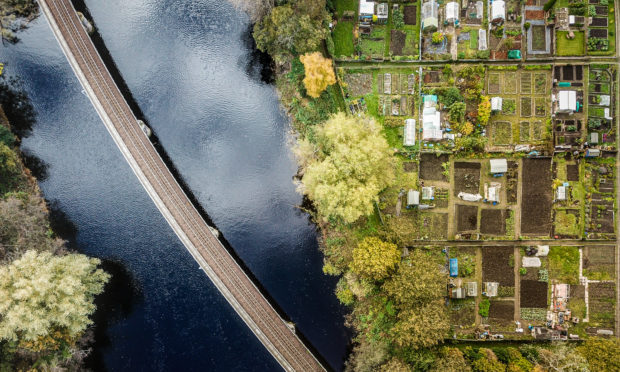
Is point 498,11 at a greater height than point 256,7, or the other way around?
point 498,11

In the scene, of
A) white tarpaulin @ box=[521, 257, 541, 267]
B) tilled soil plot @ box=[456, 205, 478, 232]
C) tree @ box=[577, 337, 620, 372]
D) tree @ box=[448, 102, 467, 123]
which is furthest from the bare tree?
tree @ box=[577, 337, 620, 372]

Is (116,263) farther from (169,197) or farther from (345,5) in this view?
(345,5)

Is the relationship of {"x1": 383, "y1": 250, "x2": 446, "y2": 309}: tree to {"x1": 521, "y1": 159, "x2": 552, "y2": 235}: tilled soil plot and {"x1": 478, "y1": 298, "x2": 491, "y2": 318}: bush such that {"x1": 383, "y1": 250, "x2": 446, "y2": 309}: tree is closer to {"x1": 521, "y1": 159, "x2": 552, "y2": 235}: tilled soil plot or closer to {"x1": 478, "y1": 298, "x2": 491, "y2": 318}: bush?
{"x1": 478, "y1": 298, "x2": 491, "y2": 318}: bush

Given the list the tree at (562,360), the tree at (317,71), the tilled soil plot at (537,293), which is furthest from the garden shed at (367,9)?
the tree at (562,360)

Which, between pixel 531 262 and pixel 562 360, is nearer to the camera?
pixel 562 360

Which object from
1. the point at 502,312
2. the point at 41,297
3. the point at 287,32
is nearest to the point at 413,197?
the point at 502,312

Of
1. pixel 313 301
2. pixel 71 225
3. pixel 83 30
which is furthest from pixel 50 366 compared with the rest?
pixel 83 30

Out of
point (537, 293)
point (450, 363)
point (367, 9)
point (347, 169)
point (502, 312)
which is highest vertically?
point (367, 9)
